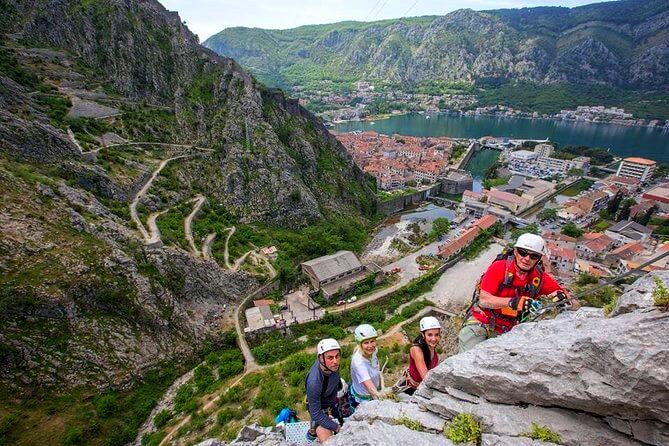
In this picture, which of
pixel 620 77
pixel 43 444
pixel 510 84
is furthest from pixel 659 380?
pixel 620 77

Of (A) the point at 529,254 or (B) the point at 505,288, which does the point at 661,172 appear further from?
(A) the point at 529,254

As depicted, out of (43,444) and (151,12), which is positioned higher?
(151,12)

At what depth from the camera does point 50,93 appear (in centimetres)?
3491

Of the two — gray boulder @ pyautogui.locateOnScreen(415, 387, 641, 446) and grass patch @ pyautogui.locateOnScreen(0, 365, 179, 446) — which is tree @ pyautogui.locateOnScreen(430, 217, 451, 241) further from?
gray boulder @ pyautogui.locateOnScreen(415, 387, 641, 446)

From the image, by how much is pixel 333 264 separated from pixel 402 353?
46.5 feet

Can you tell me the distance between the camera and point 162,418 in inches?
717

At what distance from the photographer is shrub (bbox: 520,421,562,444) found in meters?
3.75

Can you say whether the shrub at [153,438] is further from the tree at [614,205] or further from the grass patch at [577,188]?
the grass patch at [577,188]

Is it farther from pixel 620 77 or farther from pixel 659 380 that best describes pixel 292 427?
pixel 620 77

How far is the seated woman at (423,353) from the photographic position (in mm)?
5846

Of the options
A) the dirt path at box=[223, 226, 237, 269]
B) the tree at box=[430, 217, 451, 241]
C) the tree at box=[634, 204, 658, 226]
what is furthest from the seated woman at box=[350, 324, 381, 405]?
the tree at box=[634, 204, 658, 226]

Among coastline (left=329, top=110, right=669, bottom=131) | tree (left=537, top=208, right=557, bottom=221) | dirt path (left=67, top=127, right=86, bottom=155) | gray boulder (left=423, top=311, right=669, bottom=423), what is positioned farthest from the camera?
coastline (left=329, top=110, right=669, bottom=131)

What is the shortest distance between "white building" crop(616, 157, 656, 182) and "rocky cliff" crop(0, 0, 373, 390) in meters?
58.6

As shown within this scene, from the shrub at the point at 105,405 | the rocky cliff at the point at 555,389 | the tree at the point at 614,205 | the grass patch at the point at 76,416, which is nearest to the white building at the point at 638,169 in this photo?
the tree at the point at 614,205
